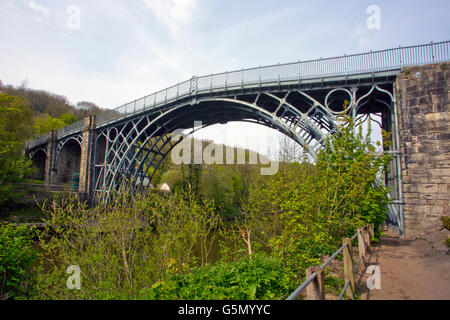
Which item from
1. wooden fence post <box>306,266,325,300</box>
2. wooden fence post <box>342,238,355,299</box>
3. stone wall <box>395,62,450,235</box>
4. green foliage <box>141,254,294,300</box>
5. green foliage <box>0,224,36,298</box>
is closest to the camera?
wooden fence post <box>306,266,325,300</box>

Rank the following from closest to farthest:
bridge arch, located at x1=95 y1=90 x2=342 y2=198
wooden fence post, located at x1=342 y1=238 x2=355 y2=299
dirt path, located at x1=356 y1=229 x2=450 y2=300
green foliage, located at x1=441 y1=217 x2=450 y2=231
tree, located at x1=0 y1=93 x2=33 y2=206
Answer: wooden fence post, located at x1=342 y1=238 x2=355 y2=299, dirt path, located at x1=356 y1=229 x2=450 y2=300, green foliage, located at x1=441 y1=217 x2=450 y2=231, bridge arch, located at x1=95 y1=90 x2=342 y2=198, tree, located at x1=0 y1=93 x2=33 y2=206

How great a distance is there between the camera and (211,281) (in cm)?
375

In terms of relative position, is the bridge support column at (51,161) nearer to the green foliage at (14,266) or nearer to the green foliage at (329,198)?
the green foliage at (14,266)

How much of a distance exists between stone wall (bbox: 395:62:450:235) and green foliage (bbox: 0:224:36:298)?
12.9m

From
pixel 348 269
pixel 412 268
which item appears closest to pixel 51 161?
pixel 348 269

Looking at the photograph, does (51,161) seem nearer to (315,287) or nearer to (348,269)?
(348,269)

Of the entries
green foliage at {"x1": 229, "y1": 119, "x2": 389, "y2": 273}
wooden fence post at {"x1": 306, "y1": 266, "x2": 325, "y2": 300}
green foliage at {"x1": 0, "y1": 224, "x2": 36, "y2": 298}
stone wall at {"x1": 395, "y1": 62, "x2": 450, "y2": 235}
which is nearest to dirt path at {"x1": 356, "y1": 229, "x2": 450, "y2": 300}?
stone wall at {"x1": 395, "y1": 62, "x2": 450, "y2": 235}

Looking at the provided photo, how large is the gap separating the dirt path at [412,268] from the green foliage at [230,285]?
61.3 inches

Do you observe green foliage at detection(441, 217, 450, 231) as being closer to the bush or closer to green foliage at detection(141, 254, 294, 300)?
green foliage at detection(141, 254, 294, 300)

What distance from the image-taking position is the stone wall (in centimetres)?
909

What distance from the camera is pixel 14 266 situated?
7.01 metres

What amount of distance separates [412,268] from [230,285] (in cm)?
493
